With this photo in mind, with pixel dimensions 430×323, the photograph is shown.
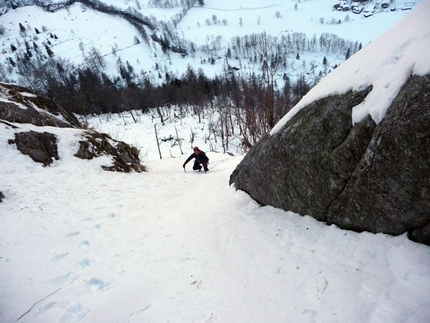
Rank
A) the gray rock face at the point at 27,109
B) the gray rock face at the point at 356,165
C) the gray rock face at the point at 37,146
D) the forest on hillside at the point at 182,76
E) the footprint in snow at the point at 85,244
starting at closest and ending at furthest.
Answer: the gray rock face at the point at 356,165 → the footprint in snow at the point at 85,244 → the gray rock face at the point at 37,146 → the forest on hillside at the point at 182,76 → the gray rock face at the point at 27,109

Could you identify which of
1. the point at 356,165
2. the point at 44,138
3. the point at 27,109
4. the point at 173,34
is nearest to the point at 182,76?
the point at 173,34

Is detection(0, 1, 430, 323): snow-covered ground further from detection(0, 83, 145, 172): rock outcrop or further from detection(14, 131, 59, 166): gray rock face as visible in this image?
detection(0, 83, 145, 172): rock outcrop

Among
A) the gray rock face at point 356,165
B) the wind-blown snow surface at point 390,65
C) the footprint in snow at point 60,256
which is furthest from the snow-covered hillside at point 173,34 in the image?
the footprint in snow at point 60,256

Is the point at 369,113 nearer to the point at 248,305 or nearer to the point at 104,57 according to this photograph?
the point at 248,305

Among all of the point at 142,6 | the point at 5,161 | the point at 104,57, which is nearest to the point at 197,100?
the point at 5,161

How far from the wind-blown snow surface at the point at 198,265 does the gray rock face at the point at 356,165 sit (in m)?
0.23

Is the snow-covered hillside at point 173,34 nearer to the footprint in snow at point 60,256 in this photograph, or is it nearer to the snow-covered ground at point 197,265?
the snow-covered ground at point 197,265

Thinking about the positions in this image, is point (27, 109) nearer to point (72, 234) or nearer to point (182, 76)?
point (72, 234)

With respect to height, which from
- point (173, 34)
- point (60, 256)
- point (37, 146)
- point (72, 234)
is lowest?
point (72, 234)

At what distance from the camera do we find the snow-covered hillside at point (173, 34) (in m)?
90.9

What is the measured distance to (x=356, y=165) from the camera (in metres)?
2.78

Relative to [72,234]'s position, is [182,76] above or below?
below

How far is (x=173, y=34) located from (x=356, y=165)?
150 meters

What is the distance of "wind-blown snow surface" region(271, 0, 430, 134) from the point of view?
2340mm
